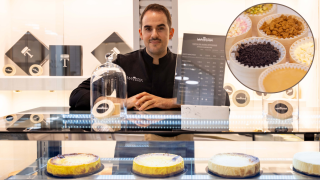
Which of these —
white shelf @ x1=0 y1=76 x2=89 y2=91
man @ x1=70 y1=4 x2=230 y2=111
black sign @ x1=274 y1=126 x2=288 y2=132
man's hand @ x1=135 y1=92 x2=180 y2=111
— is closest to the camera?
black sign @ x1=274 y1=126 x2=288 y2=132

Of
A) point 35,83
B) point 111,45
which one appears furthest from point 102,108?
point 35,83

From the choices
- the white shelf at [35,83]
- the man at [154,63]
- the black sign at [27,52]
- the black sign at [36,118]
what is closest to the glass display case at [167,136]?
the black sign at [36,118]

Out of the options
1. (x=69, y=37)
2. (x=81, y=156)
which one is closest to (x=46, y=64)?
(x=69, y=37)

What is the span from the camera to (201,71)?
0.78 metres

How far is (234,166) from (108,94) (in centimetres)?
48

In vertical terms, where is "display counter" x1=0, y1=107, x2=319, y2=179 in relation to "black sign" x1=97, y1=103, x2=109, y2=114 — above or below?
below

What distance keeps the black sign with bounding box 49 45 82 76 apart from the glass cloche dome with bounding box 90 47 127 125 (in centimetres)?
262

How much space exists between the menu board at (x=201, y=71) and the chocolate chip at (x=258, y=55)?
6 cm

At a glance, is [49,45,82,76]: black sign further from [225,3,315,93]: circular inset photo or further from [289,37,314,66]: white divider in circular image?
[289,37,314,66]: white divider in circular image

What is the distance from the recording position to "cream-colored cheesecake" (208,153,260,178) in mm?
688

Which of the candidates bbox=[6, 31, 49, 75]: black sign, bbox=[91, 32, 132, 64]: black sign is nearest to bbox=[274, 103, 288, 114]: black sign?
bbox=[91, 32, 132, 64]: black sign

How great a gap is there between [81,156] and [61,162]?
2.8 inches

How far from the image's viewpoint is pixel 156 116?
0.80m

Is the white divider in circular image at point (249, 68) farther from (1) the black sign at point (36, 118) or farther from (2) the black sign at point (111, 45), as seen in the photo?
(2) the black sign at point (111, 45)
